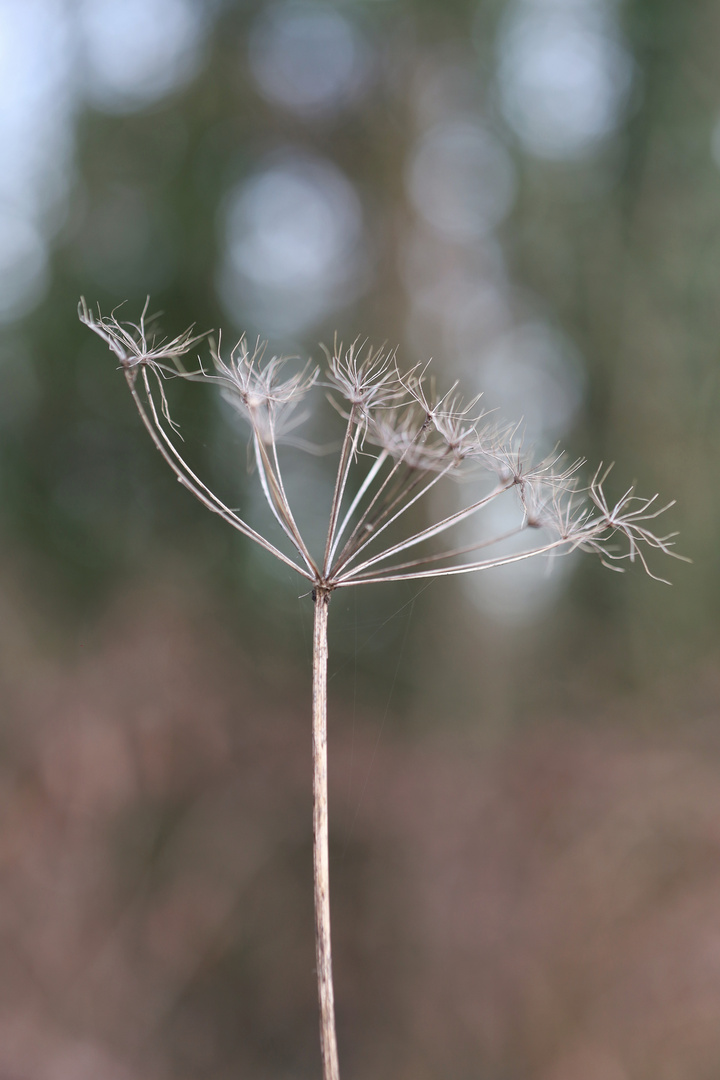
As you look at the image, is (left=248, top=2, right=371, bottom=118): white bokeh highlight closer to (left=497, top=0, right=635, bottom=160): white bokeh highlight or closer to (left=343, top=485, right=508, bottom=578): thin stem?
(left=497, top=0, right=635, bottom=160): white bokeh highlight

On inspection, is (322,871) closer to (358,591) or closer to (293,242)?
(358,591)

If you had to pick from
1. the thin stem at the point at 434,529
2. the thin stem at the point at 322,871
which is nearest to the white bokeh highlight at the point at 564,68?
the thin stem at the point at 434,529

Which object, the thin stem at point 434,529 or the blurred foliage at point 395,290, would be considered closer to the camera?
the thin stem at point 434,529

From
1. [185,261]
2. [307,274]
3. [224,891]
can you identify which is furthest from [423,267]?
[224,891]

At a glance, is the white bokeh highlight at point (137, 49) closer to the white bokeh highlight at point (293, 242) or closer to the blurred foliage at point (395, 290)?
the blurred foliage at point (395, 290)

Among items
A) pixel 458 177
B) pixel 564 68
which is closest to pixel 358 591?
pixel 458 177

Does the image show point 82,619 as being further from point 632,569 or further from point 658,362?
point 658,362

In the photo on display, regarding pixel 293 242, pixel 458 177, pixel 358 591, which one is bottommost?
pixel 358 591

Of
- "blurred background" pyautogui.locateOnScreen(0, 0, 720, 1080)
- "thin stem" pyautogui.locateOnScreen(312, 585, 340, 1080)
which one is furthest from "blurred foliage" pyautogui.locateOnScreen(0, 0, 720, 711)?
"thin stem" pyautogui.locateOnScreen(312, 585, 340, 1080)
